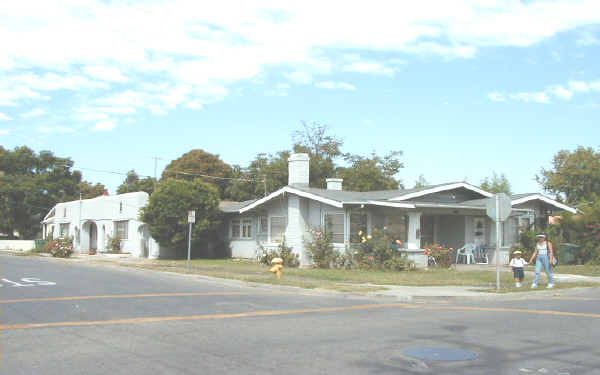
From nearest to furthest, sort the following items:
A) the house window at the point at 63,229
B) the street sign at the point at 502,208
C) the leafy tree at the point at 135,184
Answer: the street sign at the point at 502,208 → the house window at the point at 63,229 → the leafy tree at the point at 135,184

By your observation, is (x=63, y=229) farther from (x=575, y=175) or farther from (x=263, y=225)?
(x=575, y=175)

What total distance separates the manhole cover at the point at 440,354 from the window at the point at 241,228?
23.5 meters

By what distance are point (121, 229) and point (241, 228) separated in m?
10.5

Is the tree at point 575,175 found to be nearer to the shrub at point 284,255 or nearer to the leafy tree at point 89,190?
the shrub at point 284,255

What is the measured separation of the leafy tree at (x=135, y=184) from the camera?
68.5m

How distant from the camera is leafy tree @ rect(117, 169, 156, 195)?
68.5 m

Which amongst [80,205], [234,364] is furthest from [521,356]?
[80,205]

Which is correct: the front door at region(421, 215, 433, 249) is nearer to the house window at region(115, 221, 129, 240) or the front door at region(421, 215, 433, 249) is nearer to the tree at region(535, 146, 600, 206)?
the house window at region(115, 221, 129, 240)

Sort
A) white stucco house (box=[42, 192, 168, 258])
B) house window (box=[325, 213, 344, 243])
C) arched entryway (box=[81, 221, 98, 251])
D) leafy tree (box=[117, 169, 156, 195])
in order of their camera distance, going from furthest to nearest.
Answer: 1. leafy tree (box=[117, 169, 156, 195])
2. arched entryway (box=[81, 221, 98, 251])
3. white stucco house (box=[42, 192, 168, 258])
4. house window (box=[325, 213, 344, 243])

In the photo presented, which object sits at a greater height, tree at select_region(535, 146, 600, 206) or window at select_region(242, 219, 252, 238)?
tree at select_region(535, 146, 600, 206)

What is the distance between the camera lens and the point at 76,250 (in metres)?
42.8

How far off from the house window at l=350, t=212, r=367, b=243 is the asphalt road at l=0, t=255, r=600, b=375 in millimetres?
9998

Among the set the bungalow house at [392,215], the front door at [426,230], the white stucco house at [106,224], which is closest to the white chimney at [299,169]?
the bungalow house at [392,215]

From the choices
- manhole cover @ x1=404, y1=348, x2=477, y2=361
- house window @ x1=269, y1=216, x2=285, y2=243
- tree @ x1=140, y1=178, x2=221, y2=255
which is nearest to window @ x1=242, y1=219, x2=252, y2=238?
tree @ x1=140, y1=178, x2=221, y2=255
